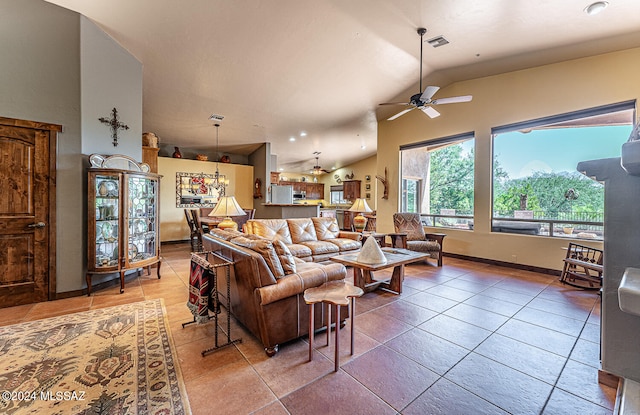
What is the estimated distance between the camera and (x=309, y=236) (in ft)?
16.3

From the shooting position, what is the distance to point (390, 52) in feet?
14.3

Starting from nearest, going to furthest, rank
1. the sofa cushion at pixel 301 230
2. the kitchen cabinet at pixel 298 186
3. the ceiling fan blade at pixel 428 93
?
the ceiling fan blade at pixel 428 93
the sofa cushion at pixel 301 230
the kitchen cabinet at pixel 298 186

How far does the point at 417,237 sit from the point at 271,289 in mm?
4098

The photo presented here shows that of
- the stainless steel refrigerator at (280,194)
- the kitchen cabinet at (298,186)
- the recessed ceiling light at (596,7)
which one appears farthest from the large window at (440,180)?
the kitchen cabinet at (298,186)

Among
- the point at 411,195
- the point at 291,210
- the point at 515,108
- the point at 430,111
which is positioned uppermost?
the point at 515,108

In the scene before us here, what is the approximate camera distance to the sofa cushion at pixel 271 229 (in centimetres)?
445

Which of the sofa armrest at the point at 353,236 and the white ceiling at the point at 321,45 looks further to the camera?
the sofa armrest at the point at 353,236

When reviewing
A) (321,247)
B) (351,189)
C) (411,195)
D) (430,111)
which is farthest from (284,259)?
(351,189)

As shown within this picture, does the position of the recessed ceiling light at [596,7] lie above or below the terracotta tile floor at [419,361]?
above

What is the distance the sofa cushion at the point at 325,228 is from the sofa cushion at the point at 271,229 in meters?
0.64

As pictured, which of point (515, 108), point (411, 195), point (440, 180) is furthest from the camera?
point (411, 195)

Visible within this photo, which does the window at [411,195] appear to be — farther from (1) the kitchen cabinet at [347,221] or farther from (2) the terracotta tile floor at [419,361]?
(2) the terracotta tile floor at [419,361]

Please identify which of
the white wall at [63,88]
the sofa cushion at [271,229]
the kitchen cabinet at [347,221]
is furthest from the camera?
the kitchen cabinet at [347,221]

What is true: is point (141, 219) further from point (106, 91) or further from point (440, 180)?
point (440, 180)
